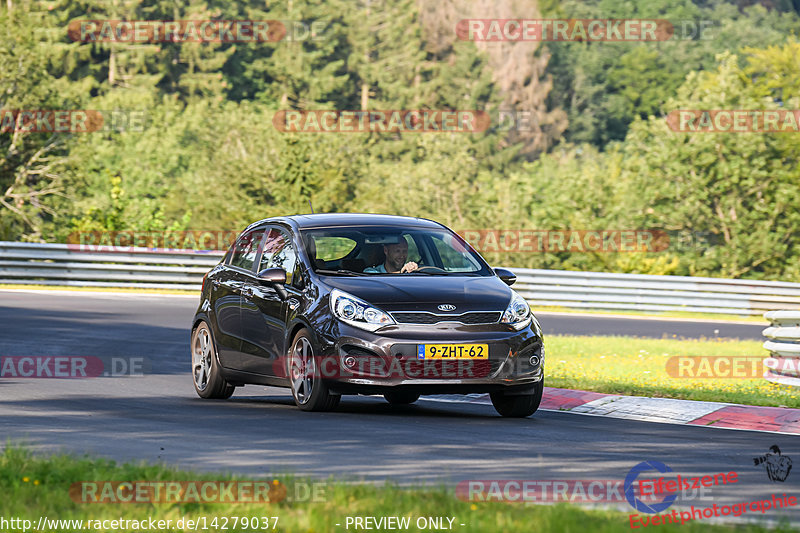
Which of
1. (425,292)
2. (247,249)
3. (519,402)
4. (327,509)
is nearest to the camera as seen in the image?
(327,509)

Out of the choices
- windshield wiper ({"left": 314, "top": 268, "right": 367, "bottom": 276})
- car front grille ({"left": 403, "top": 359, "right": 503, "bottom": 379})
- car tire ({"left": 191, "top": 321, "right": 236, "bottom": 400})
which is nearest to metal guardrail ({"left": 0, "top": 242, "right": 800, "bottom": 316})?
car tire ({"left": 191, "top": 321, "right": 236, "bottom": 400})

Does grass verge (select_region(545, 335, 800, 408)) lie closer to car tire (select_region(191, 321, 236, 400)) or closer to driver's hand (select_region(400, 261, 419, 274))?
driver's hand (select_region(400, 261, 419, 274))

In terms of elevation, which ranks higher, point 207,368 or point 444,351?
point 444,351

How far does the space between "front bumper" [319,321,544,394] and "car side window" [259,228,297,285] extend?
1.22m

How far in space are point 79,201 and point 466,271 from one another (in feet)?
167

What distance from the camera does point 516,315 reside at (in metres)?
11.0

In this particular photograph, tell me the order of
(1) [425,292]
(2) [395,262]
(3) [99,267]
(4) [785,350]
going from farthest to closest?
(3) [99,267] < (4) [785,350] < (2) [395,262] < (1) [425,292]

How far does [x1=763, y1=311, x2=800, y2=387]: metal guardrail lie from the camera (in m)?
14.1

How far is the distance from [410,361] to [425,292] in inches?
26.2

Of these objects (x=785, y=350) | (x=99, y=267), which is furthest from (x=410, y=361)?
(x=99, y=267)

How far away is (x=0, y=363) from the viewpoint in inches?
582

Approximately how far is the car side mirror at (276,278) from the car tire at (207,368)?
49.5 inches

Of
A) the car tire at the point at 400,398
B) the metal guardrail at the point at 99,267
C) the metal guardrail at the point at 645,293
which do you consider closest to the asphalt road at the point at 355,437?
the car tire at the point at 400,398

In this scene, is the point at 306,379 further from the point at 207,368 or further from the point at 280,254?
the point at 207,368
